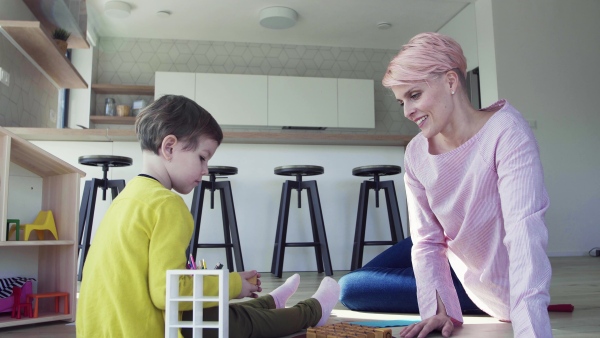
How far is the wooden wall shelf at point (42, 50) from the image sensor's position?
10.9ft

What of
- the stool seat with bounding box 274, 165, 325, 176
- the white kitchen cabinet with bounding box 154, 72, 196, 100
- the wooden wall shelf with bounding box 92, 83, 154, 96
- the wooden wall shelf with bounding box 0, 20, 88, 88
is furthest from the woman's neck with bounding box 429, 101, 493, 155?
the wooden wall shelf with bounding box 92, 83, 154, 96

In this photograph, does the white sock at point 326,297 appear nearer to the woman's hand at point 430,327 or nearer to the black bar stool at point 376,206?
the woman's hand at point 430,327

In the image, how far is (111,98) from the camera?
20.6 feet

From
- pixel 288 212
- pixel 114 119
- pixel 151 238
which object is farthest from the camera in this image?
pixel 114 119

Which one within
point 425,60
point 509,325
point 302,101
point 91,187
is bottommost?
point 509,325

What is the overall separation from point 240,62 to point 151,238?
5.76 meters

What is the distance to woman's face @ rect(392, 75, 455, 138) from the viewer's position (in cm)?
125

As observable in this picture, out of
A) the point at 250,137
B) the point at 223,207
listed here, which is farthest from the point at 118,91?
the point at 223,207

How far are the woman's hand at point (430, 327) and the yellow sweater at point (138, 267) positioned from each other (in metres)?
0.56

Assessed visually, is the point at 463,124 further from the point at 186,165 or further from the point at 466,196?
the point at 186,165

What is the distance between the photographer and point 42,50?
3799mm

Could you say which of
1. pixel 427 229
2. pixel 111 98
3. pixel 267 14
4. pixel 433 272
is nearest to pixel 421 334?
pixel 433 272

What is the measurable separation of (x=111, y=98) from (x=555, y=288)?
17.0 feet

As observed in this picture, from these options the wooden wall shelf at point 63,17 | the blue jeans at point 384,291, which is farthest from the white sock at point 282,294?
the wooden wall shelf at point 63,17
